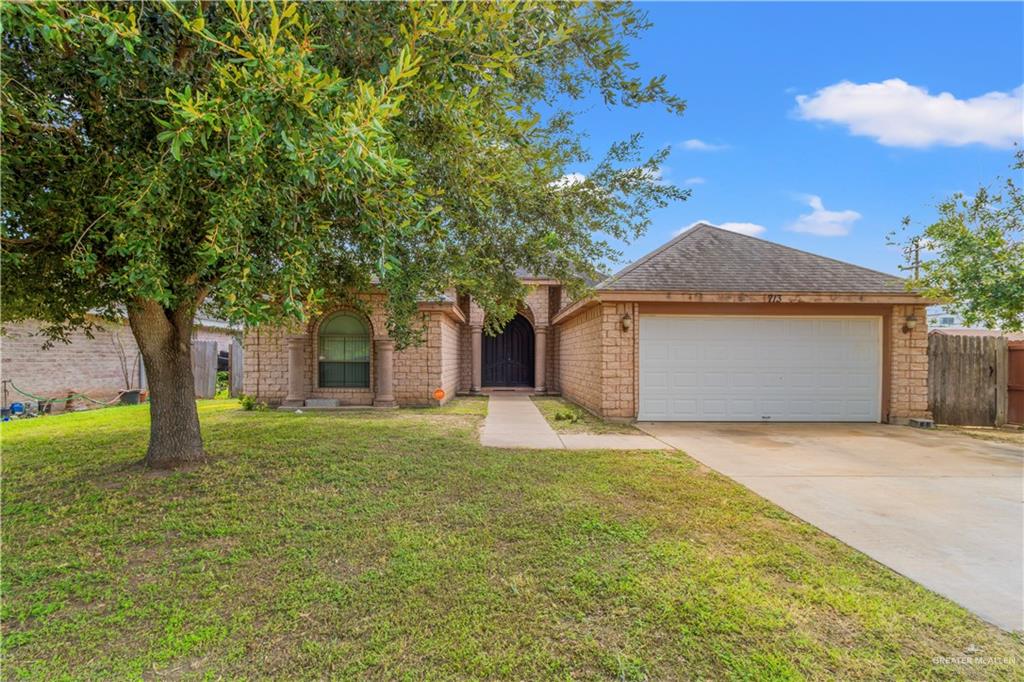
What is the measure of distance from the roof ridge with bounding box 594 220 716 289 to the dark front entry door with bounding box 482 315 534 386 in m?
7.81

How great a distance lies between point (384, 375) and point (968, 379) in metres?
13.0

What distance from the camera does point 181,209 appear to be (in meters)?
3.45

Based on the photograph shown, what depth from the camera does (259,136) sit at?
2.53 m

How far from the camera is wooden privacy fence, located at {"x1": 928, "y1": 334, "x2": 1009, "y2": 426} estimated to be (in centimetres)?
948

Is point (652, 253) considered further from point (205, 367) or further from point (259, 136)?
point (205, 367)

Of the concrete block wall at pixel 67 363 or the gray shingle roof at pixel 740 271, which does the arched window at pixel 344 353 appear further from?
the gray shingle roof at pixel 740 271

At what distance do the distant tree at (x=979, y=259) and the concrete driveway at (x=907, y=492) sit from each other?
2271mm

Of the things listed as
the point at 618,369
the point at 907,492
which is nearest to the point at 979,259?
the point at 907,492

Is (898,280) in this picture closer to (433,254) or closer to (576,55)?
(576,55)

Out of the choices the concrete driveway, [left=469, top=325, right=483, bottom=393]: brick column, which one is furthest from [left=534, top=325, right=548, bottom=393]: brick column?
the concrete driveway

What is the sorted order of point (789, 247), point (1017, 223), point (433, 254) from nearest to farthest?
point (433, 254) < point (1017, 223) < point (789, 247)

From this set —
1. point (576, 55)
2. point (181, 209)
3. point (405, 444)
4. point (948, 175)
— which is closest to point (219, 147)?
point (181, 209)

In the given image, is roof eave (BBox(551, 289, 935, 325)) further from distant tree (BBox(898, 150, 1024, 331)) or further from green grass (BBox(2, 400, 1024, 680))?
green grass (BBox(2, 400, 1024, 680))

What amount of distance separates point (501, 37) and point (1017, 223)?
1079cm
